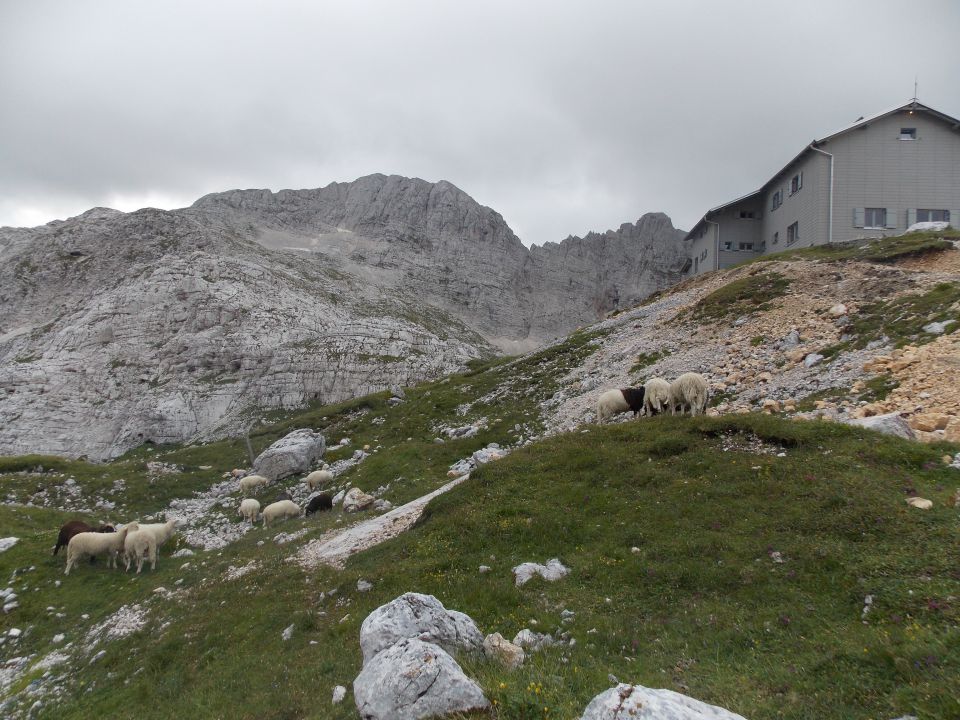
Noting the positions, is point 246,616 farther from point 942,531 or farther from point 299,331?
point 299,331

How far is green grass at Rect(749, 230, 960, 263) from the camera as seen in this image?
38.1 metres

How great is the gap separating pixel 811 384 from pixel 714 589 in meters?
16.7

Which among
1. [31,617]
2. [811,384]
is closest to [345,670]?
[31,617]

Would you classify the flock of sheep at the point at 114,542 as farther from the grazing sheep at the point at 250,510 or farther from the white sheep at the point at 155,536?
the grazing sheep at the point at 250,510

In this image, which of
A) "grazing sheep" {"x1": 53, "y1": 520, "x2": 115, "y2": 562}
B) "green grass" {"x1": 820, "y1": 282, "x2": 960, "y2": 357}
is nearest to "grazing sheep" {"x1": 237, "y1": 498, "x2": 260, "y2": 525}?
"grazing sheep" {"x1": 53, "y1": 520, "x2": 115, "y2": 562}

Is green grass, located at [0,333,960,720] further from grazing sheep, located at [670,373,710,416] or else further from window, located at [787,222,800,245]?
window, located at [787,222,800,245]

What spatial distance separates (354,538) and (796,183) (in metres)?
62.2

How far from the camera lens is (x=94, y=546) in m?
22.3

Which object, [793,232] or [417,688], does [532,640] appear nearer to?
[417,688]

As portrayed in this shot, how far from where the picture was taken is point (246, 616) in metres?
15.4

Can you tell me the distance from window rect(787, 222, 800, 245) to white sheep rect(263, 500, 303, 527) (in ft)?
191

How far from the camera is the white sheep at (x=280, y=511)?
29.5 m

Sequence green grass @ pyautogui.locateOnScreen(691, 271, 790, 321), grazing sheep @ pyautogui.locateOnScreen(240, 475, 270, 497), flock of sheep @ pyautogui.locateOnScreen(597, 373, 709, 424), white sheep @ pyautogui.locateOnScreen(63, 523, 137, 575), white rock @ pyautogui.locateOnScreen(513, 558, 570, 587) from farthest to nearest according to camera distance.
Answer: green grass @ pyautogui.locateOnScreen(691, 271, 790, 321) → grazing sheep @ pyautogui.locateOnScreen(240, 475, 270, 497) → flock of sheep @ pyautogui.locateOnScreen(597, 373, 709, 424) → white sheep @ pyautogui.locateOnScreen(63, 523, 137, 575) → white rock @ pyautogui.locateOnScreen(513, 558, 570, 587)

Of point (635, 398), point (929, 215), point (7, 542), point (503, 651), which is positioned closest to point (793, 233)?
point (929, 215)
